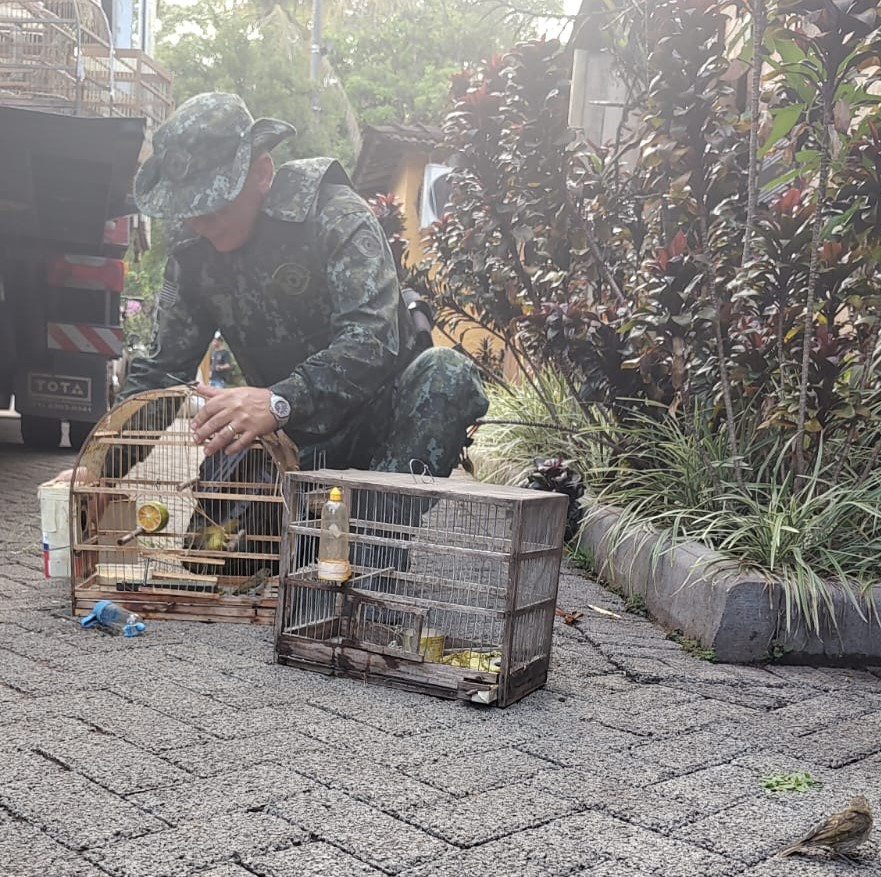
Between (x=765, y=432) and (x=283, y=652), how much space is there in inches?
82.4

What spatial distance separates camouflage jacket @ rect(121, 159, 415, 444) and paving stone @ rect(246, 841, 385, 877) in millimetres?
1513

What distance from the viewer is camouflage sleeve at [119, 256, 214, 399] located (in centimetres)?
371

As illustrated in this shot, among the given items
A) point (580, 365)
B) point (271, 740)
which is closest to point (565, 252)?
point (580, 365)

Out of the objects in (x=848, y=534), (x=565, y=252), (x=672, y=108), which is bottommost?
(x=848, y=534)

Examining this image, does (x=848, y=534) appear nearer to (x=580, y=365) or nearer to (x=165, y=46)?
(x=580, y=365)

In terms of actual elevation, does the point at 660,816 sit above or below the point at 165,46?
below

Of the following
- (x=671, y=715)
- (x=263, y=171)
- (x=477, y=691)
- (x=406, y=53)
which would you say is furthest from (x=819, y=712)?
(x=406, y=53)

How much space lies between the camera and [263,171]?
3.42 meters

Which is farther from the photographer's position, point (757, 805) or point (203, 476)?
point (203, 476)

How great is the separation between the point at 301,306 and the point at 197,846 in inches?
81.0

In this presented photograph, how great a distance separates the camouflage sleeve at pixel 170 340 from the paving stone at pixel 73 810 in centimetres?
182

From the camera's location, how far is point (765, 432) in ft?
13.7

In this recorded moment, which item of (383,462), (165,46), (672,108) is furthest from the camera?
(165,46)

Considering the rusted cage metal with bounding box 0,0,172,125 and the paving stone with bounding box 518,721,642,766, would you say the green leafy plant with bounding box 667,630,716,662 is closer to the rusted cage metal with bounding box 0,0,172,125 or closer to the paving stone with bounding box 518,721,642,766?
the paving stone with bounding box 518,721,642,766
